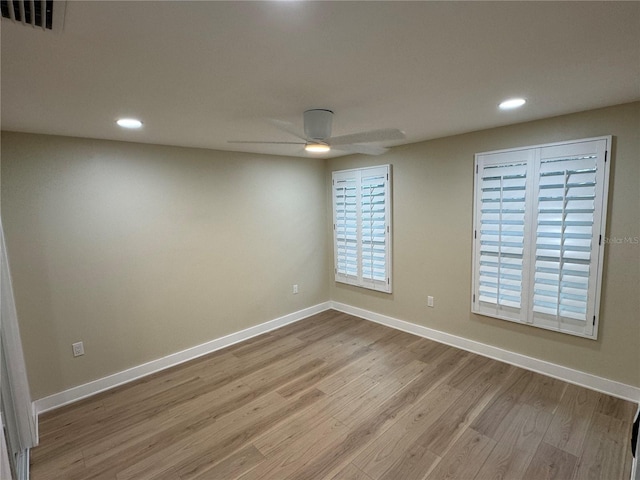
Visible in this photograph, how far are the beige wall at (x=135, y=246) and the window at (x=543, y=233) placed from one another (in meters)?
2.30

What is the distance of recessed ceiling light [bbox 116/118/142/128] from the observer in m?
2.19

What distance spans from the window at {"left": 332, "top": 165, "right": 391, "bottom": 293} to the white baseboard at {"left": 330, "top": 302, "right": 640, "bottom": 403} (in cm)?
47

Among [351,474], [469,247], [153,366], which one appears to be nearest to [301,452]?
[351,474]

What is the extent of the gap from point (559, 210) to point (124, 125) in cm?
347

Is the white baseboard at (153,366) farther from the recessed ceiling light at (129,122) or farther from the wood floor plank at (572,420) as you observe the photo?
the wood floor plank at (572,420)

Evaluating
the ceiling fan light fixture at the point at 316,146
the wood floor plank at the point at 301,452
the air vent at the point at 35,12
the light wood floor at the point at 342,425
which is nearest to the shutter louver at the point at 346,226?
the light wood floor at the point at 342,425

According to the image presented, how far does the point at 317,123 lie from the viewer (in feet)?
6.91

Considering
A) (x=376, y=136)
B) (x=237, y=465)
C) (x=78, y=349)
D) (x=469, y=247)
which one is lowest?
(x=237, y=465)

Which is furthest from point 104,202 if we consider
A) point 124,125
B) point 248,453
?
point 248,453

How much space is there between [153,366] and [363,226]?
111 inches

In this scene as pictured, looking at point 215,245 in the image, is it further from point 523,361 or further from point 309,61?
point 523,361

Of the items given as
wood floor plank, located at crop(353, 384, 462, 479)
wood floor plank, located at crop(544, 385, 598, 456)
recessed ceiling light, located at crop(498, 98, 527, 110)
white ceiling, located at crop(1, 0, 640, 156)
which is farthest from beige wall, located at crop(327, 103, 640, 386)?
wood floor plank, located at crop(353, 384, 462, 479)

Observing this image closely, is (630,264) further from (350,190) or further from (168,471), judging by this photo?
(168,471)

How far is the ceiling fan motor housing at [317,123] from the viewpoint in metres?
2.09
